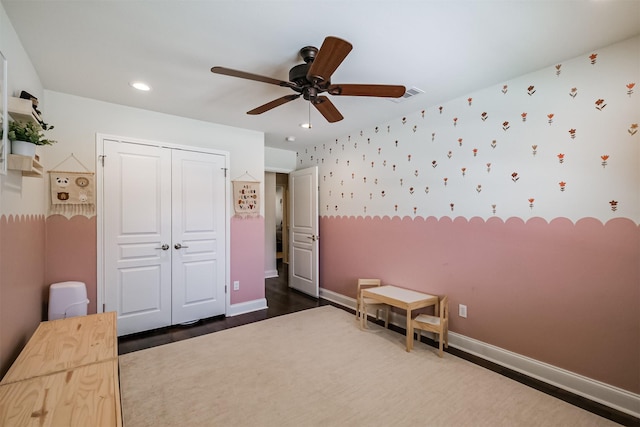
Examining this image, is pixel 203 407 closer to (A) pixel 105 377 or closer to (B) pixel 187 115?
(A) pixel 105 377

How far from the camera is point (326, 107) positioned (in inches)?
87.9

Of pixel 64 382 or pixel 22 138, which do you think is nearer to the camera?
pixel 64 382

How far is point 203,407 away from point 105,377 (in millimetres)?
795

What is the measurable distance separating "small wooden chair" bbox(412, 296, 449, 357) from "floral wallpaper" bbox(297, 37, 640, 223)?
93cm

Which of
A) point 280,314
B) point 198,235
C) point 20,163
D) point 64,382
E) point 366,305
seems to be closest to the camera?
point 64,382

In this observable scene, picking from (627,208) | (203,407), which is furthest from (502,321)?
(203,407)

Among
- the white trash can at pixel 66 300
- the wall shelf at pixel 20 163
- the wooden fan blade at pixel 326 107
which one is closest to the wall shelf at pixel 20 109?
the wall shelf at pixel 20 163

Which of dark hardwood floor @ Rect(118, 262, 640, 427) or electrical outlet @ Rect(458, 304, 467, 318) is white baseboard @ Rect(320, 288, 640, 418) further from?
electrical outlet @ Rect(458, 304, 467, 318)

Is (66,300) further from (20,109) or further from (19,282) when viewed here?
(20,109)

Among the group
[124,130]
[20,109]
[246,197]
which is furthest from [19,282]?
[246,197]

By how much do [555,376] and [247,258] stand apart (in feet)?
11.1

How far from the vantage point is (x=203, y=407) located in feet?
6.24

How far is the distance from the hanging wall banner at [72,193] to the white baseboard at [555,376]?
3.89 metres

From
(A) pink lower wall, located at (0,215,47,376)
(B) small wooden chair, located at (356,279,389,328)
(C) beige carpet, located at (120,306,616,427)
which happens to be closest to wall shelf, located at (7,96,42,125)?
(A) pink lower wall, located at (0,215,47,376)
